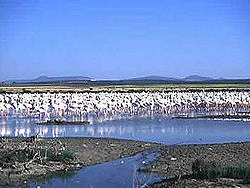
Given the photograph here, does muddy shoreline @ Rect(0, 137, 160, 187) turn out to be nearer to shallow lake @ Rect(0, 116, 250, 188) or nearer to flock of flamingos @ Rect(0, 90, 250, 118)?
shallow lake @ Rect(0, 116, 250, 188)

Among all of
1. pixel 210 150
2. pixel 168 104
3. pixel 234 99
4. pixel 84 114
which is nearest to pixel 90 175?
pixel 210 150

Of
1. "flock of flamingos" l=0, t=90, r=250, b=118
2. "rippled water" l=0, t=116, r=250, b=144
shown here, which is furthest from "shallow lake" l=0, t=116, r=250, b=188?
"flock of flamingos" l=0, t=90, r=250, b=118

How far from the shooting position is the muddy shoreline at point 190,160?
36.4ft

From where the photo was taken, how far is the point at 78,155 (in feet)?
51.9

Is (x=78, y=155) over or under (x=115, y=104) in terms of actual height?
under

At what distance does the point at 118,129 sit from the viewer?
956 inches

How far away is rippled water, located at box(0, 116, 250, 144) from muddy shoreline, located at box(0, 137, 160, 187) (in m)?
2.09

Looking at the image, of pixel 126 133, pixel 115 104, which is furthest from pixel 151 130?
pixel 115 104

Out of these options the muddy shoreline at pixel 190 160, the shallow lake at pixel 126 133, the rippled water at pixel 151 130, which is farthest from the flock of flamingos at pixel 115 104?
the muddy shoreline at pixel 190 160

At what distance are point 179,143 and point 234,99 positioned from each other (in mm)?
19649

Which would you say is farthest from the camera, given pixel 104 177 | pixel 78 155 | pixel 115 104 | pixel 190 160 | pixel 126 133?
pixel 115 104

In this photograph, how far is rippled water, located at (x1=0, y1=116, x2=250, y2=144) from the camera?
2123 cm

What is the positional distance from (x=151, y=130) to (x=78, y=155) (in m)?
8.44

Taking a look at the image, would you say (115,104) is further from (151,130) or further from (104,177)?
(104,177)
